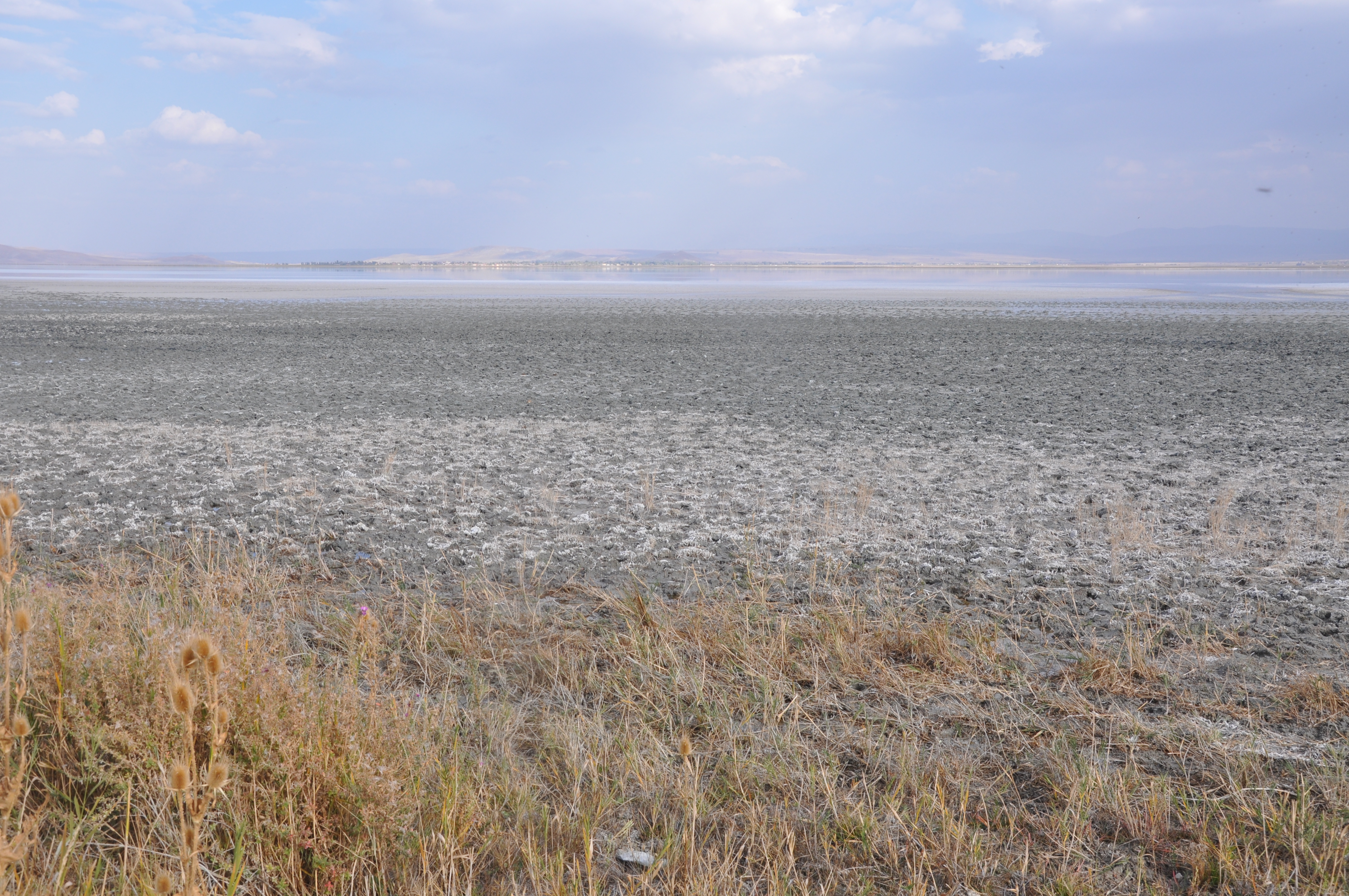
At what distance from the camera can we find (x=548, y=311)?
2817 centimetres

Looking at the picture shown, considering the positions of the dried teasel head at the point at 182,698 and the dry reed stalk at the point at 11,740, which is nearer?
the dried teasel head at the point at 182,698

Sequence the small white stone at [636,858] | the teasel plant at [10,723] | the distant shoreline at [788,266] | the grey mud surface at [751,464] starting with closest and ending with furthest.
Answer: the teasel plant at [10,723]
the small white stone at [636,858]
the grey mud surface at [751,464]
the distant shoreline at [788,266]

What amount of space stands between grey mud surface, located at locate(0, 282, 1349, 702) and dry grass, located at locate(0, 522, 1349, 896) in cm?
84

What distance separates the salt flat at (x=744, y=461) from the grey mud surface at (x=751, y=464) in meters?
0.03

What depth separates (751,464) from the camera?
8164 millimetres

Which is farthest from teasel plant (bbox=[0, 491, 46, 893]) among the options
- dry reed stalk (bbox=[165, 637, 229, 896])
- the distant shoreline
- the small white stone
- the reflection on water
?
the distant shoreline

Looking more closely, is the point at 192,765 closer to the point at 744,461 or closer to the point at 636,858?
the point at 636,858

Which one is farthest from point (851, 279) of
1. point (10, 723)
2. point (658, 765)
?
point (10, 723)

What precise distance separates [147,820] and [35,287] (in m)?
48.4

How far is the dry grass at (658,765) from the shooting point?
2545mm

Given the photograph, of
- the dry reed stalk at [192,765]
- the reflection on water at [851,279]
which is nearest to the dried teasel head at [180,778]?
the dry reed stalk at [192,765]

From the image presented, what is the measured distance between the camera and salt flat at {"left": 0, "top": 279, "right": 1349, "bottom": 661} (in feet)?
17.9

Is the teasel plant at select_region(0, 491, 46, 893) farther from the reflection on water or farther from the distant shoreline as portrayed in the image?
the distant shoreline

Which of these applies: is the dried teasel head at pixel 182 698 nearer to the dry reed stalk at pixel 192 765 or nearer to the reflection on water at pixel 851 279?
the dry reed stalk at pixel 192 765
